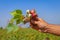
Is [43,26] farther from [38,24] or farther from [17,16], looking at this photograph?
[17,16]

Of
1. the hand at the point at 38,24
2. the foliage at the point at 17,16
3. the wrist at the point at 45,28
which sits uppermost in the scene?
the foliage at the point at 17,16

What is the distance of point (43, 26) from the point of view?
61.3 inches

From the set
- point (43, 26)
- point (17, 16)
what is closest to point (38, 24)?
point (43, 26)

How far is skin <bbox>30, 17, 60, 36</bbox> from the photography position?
1.54 meters

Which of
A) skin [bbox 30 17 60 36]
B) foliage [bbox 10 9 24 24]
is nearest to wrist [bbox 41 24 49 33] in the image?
skin [bbox 30 17 60 36]

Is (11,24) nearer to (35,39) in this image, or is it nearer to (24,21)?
(24,21)

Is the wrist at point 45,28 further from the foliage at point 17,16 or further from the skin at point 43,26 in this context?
the foliage at point 17,16

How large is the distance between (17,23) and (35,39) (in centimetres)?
564

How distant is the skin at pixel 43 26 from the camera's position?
60.5 inches

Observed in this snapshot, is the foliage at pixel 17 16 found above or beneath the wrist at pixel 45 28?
above

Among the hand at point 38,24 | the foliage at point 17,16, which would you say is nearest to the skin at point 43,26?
the hand at point 38,24

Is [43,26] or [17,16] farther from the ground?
[17,16]

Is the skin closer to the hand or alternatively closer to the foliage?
the hand

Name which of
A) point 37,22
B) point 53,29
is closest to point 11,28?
point 37,22
